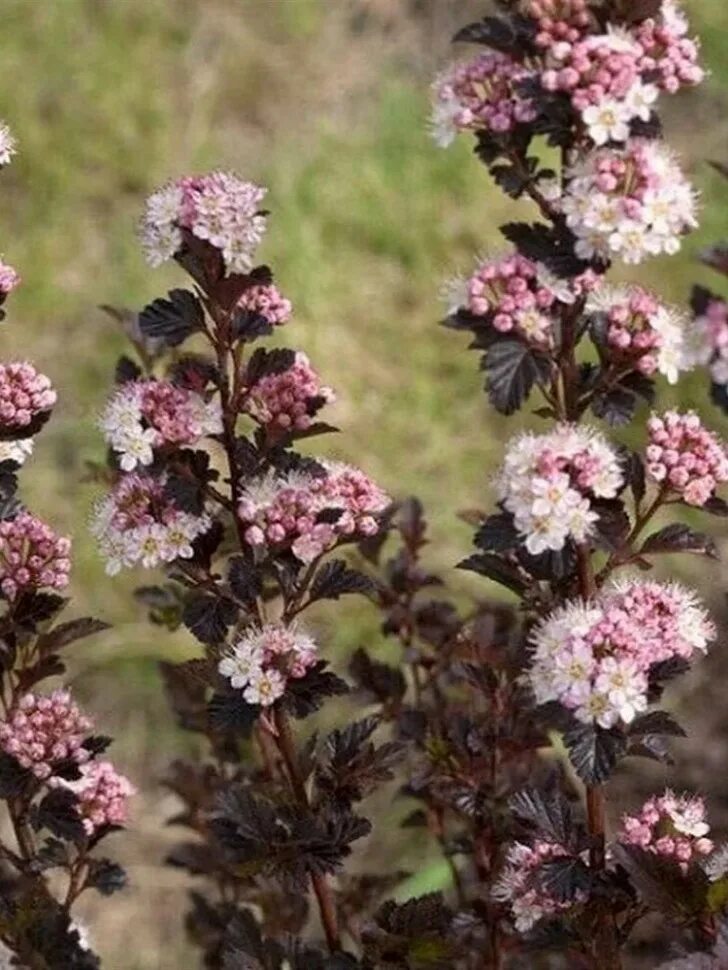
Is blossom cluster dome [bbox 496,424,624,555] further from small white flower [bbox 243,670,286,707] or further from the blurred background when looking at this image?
the blurred background

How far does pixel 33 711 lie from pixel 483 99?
68 cm

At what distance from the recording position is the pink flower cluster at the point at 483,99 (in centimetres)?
137

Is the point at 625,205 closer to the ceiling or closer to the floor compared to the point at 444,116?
closer to the floor

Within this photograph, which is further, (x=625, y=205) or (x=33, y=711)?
(x=33, y=711)

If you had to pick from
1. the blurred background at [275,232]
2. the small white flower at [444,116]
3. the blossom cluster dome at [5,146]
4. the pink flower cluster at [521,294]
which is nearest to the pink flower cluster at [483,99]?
the small white flower at [444,116]

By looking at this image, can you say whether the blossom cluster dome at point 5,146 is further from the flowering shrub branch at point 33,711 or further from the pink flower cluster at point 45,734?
the pink flower cluster at point 45,734

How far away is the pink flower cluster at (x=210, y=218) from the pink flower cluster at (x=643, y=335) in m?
0.30

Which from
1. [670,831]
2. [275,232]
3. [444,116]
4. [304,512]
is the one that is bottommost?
[670,831]

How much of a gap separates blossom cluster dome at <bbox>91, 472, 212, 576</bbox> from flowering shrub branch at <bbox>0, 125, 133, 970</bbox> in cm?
10

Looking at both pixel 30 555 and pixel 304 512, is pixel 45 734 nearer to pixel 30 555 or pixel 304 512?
pixel 30 555

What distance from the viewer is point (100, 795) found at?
172 centimetres

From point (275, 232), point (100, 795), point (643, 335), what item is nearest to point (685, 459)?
point (643, 335)

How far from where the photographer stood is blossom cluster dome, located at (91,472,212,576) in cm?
144

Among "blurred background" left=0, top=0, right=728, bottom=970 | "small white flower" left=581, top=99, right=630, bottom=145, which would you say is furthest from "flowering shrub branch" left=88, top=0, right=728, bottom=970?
"blurred background" left=0, top=0, right=728, bottom=970
